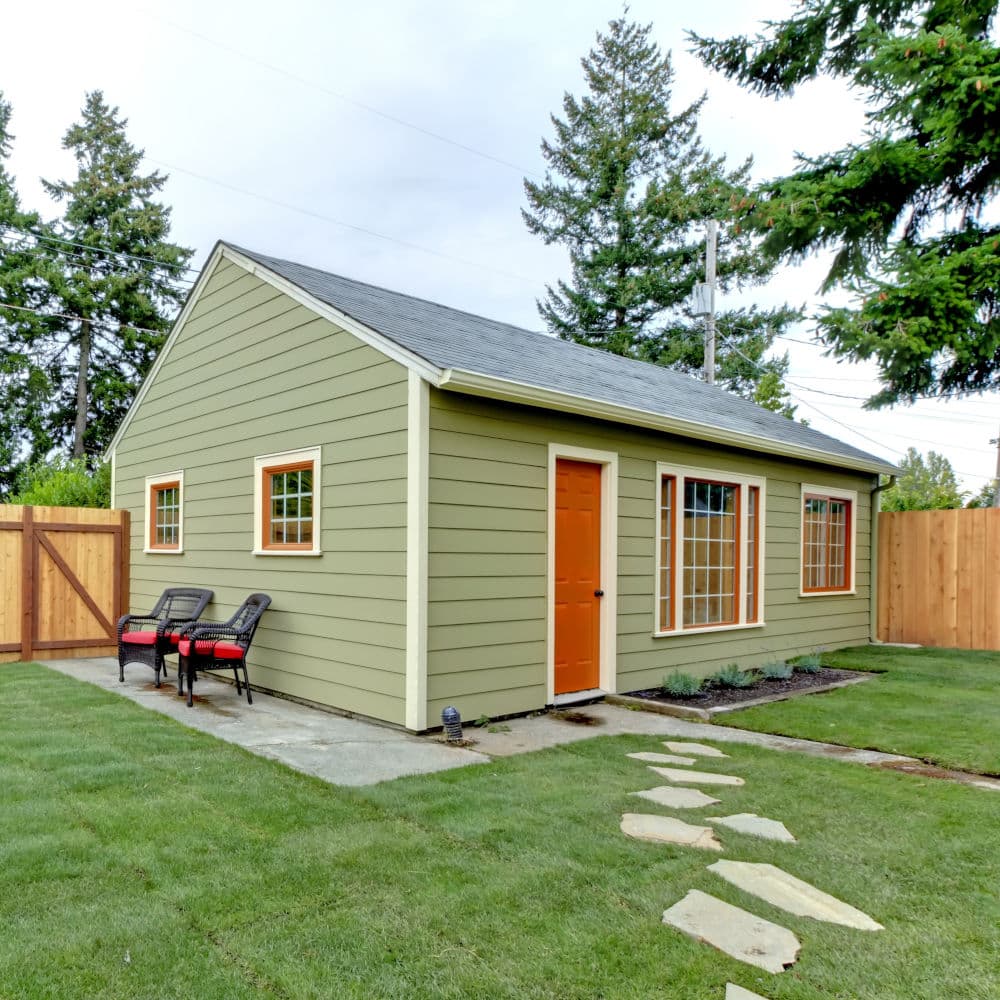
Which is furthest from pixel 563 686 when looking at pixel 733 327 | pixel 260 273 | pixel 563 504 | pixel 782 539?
pixel 733 327

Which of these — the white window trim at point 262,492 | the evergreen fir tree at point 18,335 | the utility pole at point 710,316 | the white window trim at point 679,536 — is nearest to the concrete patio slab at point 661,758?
the white window trim at point 679,536

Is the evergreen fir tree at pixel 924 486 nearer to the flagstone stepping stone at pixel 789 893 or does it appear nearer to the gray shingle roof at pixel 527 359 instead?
the gray shingle roof at pixel 527 359

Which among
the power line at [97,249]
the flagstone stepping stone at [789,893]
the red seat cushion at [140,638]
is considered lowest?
the flagstone stepping stone at [789,893]

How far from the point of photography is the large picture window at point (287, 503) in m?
6.49

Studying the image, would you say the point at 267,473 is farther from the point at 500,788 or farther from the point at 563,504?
the point at 500,788

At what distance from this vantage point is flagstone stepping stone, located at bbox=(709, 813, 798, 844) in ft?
11.4

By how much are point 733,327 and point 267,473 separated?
1790 cm

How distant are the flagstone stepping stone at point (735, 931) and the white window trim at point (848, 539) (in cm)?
719

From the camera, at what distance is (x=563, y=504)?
6480mm

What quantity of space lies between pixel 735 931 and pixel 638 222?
21167 mm

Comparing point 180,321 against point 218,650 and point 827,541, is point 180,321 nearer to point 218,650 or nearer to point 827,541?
point 218,650

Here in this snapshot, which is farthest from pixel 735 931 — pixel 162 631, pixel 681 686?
pixel 162 631

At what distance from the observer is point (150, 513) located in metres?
9.38

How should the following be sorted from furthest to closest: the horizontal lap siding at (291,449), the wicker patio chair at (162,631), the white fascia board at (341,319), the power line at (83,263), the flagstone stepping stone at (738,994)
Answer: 1. the power line at (83,263)
2. the wicker patio chair at (162,631)
3. the horizontal lap siding at (291,449)
4. the white fascia board at (341,319)
5. the flagstone stepping stone at (738,994)
